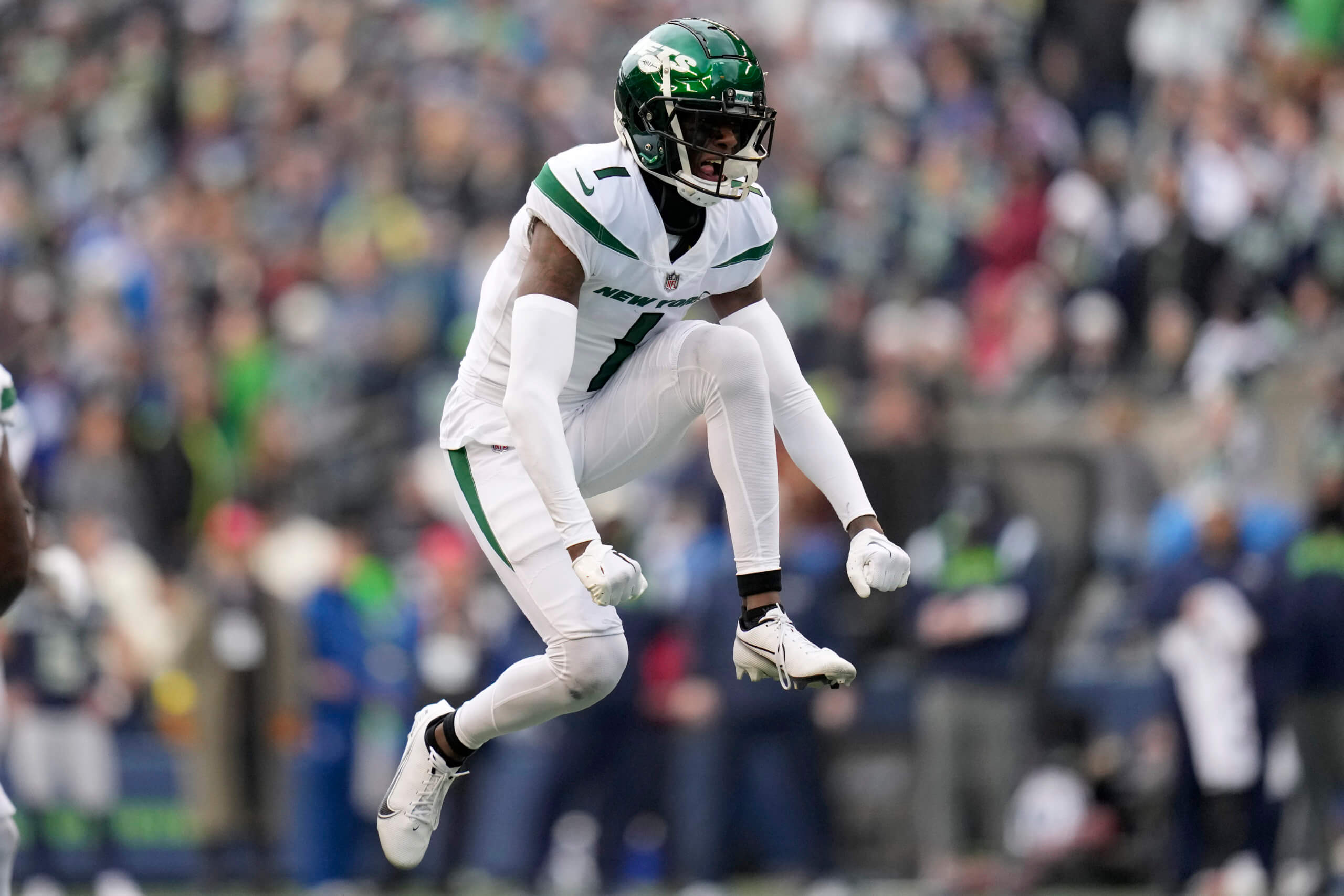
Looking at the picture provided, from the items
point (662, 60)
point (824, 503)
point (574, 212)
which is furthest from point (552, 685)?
point (824, 503)

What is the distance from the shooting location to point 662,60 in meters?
6.32

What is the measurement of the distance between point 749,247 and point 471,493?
1.11 meters

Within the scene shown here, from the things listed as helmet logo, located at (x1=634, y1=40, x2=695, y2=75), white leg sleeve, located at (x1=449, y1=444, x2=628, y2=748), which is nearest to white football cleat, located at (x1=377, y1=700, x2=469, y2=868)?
white leg sleeve, located at (x1=449, y1=444, x2=628, y2=748)

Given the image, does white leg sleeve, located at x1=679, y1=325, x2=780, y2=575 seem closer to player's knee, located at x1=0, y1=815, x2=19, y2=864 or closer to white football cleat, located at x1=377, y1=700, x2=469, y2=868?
white football cleat, located at x1=377, y1=700, x2=469, y2=868

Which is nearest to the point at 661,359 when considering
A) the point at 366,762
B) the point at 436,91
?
the point at 366,762

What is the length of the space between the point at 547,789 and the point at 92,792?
2.41 m

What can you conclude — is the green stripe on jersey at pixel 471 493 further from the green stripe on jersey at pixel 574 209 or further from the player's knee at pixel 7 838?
the player's knee at pixel 7 838

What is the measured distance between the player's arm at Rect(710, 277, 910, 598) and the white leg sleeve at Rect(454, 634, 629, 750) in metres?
0.76

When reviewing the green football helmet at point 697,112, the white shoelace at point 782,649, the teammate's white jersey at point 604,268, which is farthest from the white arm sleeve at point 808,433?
the green football helmet at point 697,112

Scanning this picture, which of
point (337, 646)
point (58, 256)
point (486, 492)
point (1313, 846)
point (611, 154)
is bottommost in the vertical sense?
point (1313, 846)

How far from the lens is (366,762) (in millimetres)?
12227

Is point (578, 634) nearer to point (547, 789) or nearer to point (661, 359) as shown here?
point (661, 359)

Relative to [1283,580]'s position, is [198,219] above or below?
above

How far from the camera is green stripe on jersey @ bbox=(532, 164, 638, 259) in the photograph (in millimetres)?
6230
